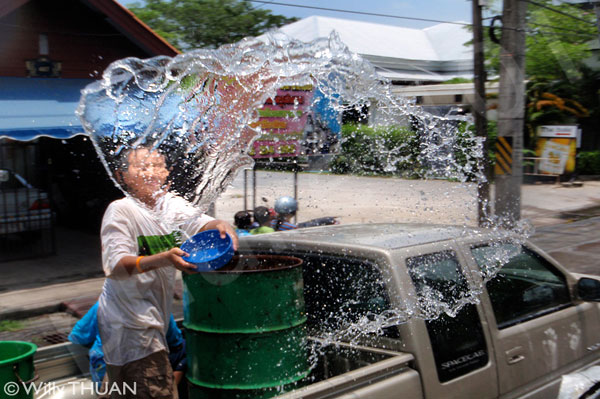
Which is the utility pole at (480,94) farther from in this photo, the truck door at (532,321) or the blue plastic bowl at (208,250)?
the blue plastic bowl at (208,250)

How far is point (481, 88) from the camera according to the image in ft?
35.5

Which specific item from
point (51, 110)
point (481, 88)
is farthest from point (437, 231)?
point (481, 88)

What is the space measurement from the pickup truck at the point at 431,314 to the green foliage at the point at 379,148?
8.75 ft

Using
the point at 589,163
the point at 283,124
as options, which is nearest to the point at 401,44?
the point at 589,163

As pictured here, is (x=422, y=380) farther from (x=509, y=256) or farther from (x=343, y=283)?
(x=509, y=256)

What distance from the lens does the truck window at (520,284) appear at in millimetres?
3309

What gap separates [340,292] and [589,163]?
20.3 metres

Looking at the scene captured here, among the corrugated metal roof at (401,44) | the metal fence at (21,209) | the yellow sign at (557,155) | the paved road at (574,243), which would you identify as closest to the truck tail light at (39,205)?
the metal fence at (21,209)

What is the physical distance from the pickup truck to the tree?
19.9 m

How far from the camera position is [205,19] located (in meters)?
22.8

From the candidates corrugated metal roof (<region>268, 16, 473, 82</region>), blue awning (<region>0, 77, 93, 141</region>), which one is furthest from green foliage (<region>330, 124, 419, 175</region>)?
corrugated metal roof (<region>268, 16, 473, 82</region>)

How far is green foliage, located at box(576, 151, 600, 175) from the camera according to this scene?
67.6 ft

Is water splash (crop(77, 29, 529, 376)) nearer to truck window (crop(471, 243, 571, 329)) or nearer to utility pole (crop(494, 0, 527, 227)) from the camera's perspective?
truck window (crop(471, 243, 571, 329))

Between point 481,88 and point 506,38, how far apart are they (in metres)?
1.57
